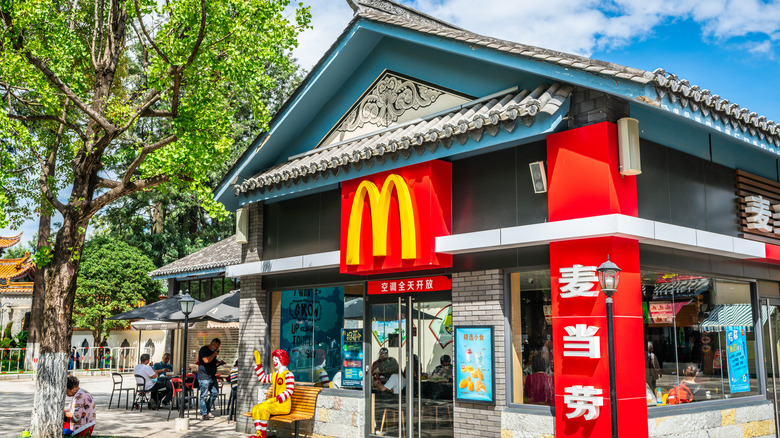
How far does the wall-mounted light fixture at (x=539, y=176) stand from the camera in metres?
8.89

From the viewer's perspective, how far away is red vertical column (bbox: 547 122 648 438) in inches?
313

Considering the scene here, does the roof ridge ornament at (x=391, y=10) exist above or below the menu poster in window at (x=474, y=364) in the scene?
above

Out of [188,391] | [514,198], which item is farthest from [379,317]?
[188,391]

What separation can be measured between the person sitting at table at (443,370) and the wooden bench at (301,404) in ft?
9.39

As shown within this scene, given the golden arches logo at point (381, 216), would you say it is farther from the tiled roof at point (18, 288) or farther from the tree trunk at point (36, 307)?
the tiled roof at point (18, 288)

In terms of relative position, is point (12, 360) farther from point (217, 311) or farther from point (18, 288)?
point (217, 311)

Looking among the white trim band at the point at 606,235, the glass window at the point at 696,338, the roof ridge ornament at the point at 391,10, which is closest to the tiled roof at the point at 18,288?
the roof ridge ornament at the point at 391,10

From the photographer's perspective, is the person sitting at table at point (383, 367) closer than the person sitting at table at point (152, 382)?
Yes

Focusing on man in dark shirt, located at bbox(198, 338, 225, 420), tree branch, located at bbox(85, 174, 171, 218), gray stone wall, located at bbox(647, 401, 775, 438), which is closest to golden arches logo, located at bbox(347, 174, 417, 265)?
tree branch, located at bbox(85, 174, 171, 218)

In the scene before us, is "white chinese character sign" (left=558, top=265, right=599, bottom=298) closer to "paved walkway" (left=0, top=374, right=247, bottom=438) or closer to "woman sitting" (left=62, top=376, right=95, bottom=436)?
"woman sitting" (left=62, top=376, right=95, bottom=436)

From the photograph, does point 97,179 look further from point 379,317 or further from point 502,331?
point 502,331

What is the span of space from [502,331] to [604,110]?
3.33 m

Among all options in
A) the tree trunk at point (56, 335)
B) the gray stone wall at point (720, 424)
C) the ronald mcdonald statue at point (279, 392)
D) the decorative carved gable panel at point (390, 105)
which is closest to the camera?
the gray stone wall at point (720, 424)

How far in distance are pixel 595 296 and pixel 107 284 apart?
90.8 ft
